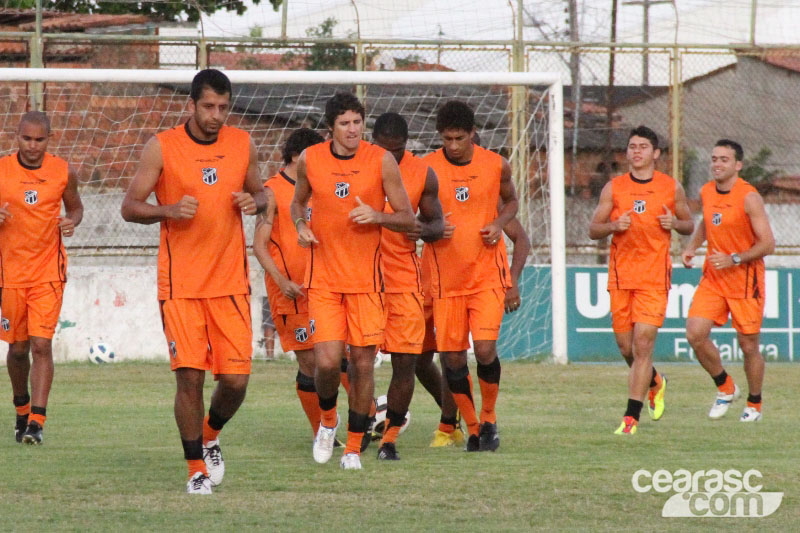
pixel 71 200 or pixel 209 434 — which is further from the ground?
pixel 71 200

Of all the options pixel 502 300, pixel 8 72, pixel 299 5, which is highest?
pixel 299 5

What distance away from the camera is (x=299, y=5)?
54.1 ft

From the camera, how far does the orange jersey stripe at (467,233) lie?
8.73 m

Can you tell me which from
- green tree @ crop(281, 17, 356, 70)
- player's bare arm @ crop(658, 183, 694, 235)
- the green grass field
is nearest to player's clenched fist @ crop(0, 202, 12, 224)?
the green grass field

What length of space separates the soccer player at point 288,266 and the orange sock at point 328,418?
59 cm

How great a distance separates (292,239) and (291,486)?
2.50 metres

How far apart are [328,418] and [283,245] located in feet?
5.06

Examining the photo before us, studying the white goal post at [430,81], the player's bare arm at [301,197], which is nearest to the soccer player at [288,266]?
the player's bare arm at [301,197]

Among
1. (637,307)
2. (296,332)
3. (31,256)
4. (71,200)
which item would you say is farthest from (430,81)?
(31,256)

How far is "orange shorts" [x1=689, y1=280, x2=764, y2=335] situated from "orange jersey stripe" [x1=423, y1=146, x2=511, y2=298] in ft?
9.69

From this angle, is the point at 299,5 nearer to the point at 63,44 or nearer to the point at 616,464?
the point at 63,44

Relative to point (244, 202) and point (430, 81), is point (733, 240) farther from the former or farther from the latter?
point (244, 202)

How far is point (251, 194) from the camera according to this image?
7.16 meters

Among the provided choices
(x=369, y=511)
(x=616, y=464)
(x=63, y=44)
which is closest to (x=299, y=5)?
(x=63, y=44)
